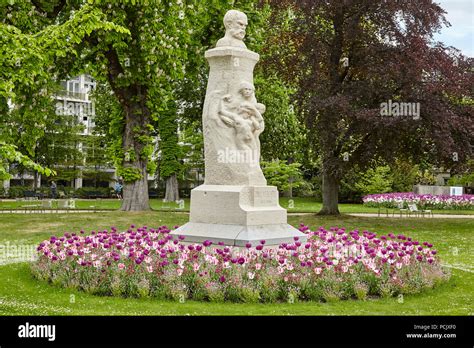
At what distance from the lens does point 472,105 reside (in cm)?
2362

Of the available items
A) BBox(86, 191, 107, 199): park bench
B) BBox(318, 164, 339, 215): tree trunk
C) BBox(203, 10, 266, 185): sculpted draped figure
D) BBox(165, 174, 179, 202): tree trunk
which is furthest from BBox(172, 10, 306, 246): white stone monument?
BBox(86, 191, 107, 199): park bench

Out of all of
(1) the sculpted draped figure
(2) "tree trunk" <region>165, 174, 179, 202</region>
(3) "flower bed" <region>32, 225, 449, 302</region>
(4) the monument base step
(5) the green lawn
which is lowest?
(5) the green lawn

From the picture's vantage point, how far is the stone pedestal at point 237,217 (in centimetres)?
1090

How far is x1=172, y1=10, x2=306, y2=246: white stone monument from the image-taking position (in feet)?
36.6

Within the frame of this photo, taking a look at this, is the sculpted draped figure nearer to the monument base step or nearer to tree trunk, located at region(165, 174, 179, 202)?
the monument base step

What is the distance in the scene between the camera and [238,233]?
10.8 m

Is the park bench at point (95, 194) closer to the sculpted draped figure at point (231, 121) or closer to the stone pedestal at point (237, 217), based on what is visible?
A: the stone pedestal at point (237, 217)

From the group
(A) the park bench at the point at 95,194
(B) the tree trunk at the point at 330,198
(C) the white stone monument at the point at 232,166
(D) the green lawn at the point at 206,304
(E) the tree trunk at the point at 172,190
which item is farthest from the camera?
(A) the park bench at the point at 95,194

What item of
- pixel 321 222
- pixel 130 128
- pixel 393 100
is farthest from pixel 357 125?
pixel 130 128

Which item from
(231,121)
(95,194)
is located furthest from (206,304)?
(95,194)

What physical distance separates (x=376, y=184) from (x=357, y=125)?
22930mm

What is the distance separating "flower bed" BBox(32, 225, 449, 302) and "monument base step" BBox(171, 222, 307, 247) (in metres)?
0.17

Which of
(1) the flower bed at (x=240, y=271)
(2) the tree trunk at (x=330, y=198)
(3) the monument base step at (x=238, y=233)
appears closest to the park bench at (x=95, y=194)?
(2) the tree trunk at (x=330, y=198)

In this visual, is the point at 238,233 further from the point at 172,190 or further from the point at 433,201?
the point at 172,190
